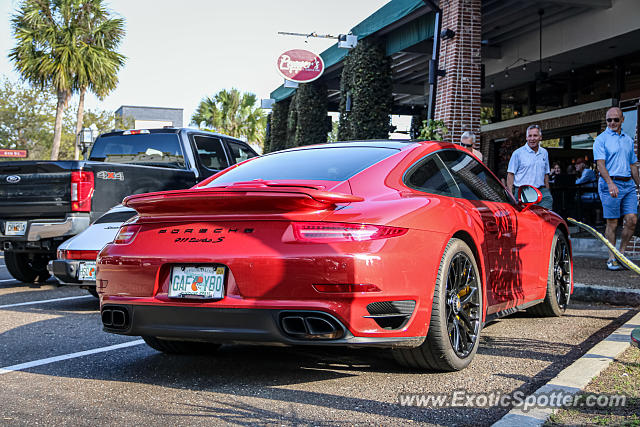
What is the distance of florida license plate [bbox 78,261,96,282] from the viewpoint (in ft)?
21.3

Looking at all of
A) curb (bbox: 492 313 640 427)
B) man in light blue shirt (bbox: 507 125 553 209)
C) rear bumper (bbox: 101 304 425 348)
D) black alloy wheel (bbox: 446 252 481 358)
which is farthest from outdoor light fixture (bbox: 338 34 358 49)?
rear bumper (bbox: 101 304 425 348)

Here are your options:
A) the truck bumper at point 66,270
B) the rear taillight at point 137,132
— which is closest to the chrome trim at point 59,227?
the truck bumper at point 66,270

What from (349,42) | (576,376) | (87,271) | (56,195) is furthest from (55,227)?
(349,42)

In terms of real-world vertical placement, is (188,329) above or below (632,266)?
below

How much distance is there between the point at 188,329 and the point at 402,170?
1566 mm

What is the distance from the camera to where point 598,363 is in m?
3.78

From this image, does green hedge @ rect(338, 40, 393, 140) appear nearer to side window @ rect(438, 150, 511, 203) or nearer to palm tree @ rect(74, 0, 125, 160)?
side window @ rect(438, 150, 511, 203)

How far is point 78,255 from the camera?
6645 millimetres

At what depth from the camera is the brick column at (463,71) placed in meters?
13.0

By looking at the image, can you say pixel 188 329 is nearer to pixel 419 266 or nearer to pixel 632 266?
pixel 419 266

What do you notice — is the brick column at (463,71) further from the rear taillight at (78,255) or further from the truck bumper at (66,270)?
the truck bumper at (66,270)

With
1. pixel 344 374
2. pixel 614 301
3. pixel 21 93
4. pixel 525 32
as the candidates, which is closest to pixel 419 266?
pixel 344 374

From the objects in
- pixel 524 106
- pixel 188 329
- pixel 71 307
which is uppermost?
pixel 524 106

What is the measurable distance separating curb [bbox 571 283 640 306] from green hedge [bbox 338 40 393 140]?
10954 millimetres
